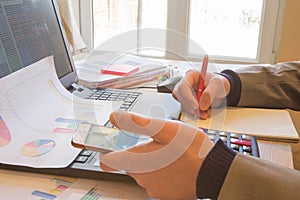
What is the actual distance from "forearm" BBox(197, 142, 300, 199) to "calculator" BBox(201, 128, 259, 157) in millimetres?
108

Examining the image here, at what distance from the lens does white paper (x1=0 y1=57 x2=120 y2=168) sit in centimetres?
54

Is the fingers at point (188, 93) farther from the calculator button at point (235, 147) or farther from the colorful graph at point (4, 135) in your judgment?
the colorful graph at point (4, 135)

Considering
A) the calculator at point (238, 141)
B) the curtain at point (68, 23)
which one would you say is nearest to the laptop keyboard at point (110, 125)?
the calculator at point (238, 141)

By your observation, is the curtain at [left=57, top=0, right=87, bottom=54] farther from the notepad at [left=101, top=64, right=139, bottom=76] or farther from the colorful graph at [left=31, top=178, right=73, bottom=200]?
the colorful graph at [left=31, top=178, right=73, bottom=200]

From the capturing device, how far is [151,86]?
3.26ft

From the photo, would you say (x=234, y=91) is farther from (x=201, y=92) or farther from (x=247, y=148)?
(x=247, y=148)

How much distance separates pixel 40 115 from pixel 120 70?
41 centimetres

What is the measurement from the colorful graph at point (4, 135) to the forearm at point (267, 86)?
19.9 inches

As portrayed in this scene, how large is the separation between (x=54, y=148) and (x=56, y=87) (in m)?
0.24

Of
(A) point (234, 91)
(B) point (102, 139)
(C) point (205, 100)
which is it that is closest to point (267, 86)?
(A) point (234, 91)

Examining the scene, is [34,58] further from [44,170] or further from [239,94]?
[239,94]

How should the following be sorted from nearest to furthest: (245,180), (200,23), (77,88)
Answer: (245,180)
(77,88)
(200,23)

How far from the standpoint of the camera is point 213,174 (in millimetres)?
444

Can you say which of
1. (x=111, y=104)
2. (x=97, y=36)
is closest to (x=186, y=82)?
(x=111, y=104)
